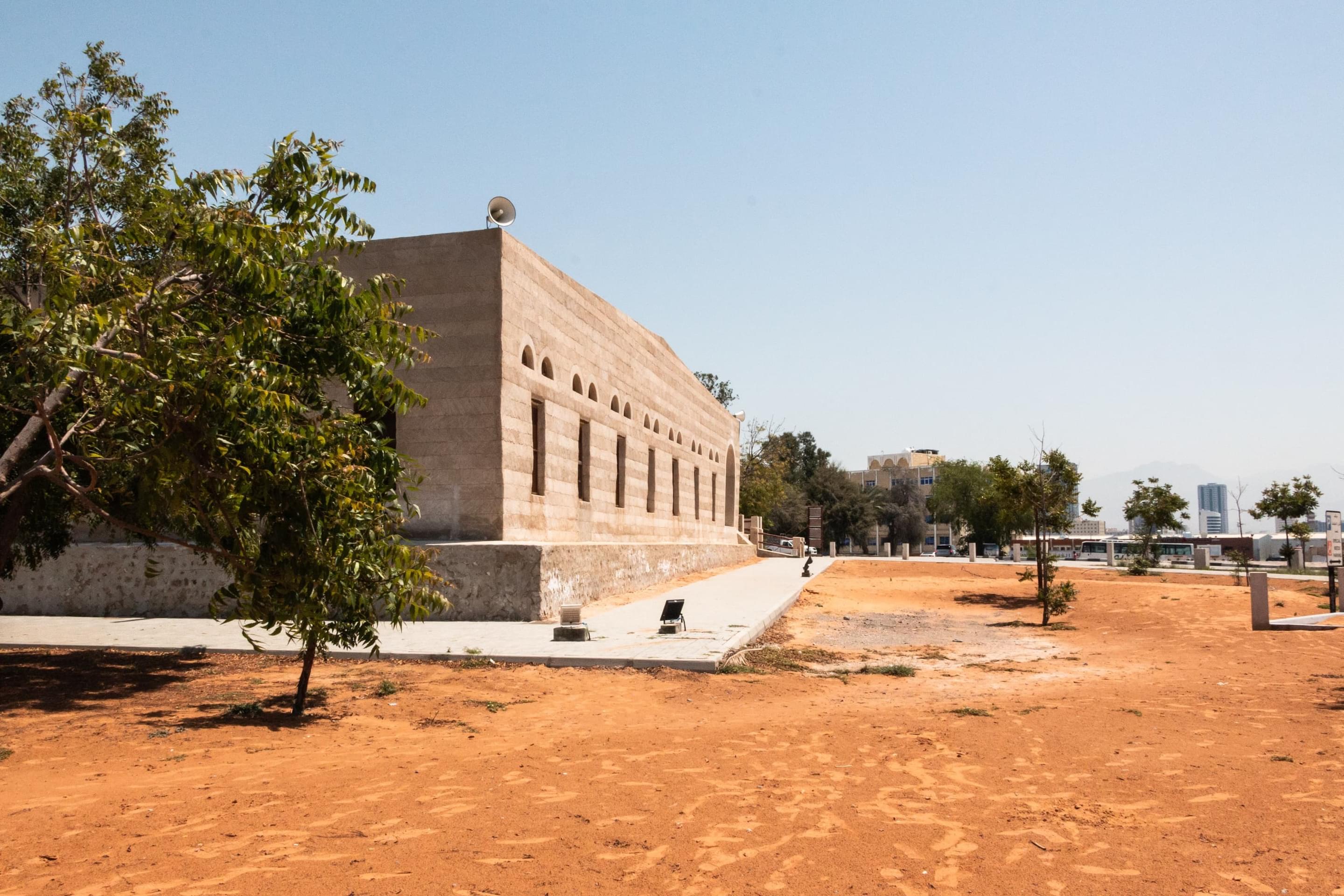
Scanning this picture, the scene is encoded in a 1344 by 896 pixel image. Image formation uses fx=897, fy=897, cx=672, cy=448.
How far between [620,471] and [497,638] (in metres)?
9.89

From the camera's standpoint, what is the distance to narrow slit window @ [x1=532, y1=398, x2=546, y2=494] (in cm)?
1616

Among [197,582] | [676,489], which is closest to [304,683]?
[197,582]

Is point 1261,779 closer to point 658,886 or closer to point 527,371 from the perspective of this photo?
point 658,886

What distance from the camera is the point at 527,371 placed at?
15.7 metres

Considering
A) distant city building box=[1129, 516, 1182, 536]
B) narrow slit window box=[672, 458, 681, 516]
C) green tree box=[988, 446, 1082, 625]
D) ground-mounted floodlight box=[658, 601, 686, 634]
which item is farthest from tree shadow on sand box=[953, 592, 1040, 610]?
distant city building box=[1129, 516, 1182, 536]

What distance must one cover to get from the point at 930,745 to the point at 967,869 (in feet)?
8.63

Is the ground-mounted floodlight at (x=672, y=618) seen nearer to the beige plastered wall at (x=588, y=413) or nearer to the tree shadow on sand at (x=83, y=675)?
the beige plastered wall at (x=588, y=413)

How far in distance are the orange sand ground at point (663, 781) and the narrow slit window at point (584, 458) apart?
8281 mm

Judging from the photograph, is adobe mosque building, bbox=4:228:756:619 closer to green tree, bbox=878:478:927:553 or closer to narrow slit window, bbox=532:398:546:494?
narrow slit window, bbox=532:398:546:494

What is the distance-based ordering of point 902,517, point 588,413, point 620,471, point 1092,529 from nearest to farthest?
1. point 588,413
2. point 620,471
3. point 902,517
4. point 1092,529

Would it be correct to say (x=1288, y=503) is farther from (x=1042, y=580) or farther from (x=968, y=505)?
(x=968, y=505)

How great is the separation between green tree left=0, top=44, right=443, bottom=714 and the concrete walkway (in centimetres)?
323

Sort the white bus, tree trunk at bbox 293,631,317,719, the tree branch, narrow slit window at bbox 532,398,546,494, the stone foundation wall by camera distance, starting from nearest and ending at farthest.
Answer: the tree branch < tree trunk at bbox 293,631,317,719 < the stone foundation wall < narrow slit window at bbox 532,398,546,494 < the white bus

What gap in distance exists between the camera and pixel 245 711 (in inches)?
304
